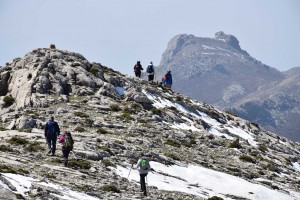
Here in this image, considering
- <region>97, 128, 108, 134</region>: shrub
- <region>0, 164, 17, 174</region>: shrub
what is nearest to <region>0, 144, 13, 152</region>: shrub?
<region>0, 164, 17, 174</region>: shrub

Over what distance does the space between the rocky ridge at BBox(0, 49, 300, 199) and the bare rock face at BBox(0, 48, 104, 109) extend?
14cm

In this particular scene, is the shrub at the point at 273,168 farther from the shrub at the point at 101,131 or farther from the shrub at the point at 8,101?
the shrub at the point at 8,101

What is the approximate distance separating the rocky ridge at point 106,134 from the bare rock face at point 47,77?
0.14 m

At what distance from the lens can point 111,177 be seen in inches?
1197

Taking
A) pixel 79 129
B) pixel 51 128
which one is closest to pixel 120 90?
pixel 79 129

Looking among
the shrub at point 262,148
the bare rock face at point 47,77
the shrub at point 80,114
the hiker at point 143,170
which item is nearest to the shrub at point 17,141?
the hiker at point 143,170

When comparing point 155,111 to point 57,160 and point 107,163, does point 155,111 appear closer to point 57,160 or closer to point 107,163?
point 107,163

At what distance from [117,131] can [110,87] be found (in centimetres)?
1536

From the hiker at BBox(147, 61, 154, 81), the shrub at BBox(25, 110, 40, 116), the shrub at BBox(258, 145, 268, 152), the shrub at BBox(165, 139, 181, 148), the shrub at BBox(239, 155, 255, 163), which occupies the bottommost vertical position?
the shrub at BBox(239, 155, 255, 163)

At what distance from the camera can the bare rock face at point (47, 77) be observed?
179ft

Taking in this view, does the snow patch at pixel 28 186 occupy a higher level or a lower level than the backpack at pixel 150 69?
lower

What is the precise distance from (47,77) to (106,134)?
57.1 feet

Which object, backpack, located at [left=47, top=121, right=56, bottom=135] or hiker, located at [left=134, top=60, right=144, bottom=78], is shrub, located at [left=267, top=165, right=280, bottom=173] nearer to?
backpack, located at [left=47, top=121, right=56, bottom=135]

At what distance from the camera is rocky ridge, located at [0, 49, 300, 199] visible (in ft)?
92.7
